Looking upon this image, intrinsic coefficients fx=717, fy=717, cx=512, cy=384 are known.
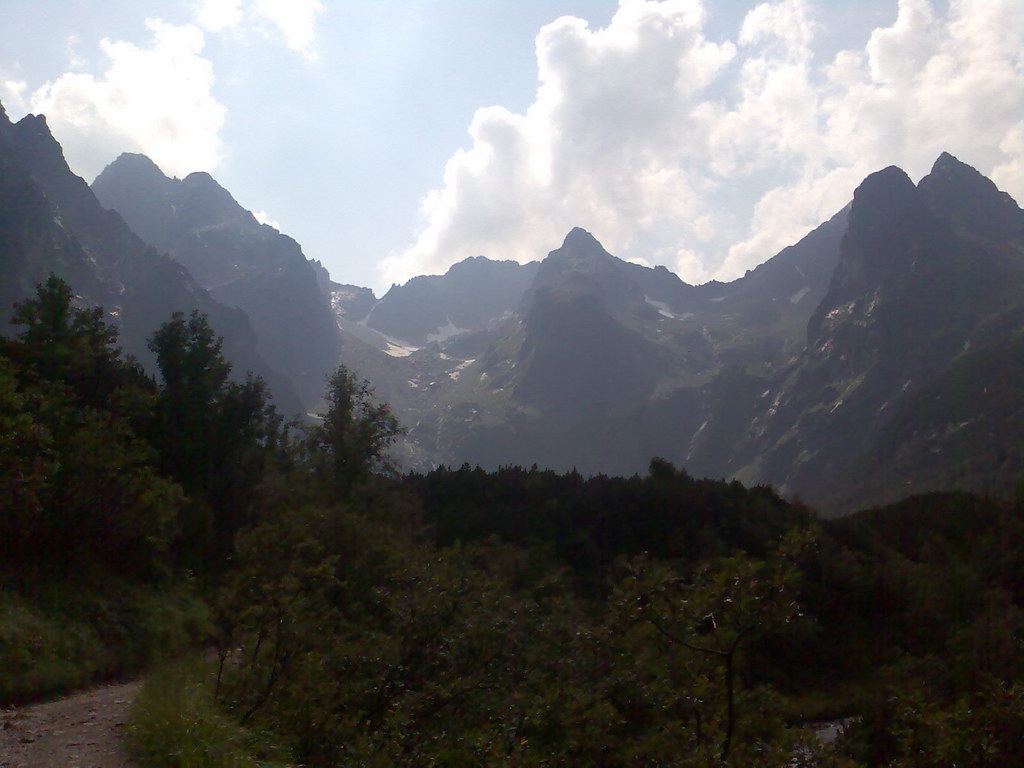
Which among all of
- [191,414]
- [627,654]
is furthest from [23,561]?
[191,414]

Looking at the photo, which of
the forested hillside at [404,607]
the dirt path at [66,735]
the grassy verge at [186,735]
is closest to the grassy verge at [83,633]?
the forested hillside at [404,607]

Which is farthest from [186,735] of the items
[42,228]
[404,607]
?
[42,228]

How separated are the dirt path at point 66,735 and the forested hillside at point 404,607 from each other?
2.15 feet

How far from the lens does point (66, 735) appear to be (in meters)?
11.6

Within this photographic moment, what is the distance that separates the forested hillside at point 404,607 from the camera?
1038cm

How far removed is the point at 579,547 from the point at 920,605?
799 inches

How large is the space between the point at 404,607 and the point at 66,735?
224 inches

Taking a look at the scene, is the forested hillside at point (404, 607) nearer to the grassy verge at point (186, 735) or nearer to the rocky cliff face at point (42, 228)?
the grassy verge at point (186, 735)

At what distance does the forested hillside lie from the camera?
10375 millimetres

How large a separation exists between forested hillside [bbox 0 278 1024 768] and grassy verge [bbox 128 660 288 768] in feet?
0.18

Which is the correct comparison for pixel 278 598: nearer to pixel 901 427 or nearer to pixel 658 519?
pixel 658 519

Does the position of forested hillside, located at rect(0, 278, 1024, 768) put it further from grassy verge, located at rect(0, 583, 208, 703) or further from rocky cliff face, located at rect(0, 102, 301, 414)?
rocky cliff face, located at rect(0, 102, 301, 414)

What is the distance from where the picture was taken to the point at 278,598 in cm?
1270

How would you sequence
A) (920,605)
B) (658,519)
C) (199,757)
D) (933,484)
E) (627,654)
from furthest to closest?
(933,484) → (658,519) → (920,605) → (627,654) → (199,757)
